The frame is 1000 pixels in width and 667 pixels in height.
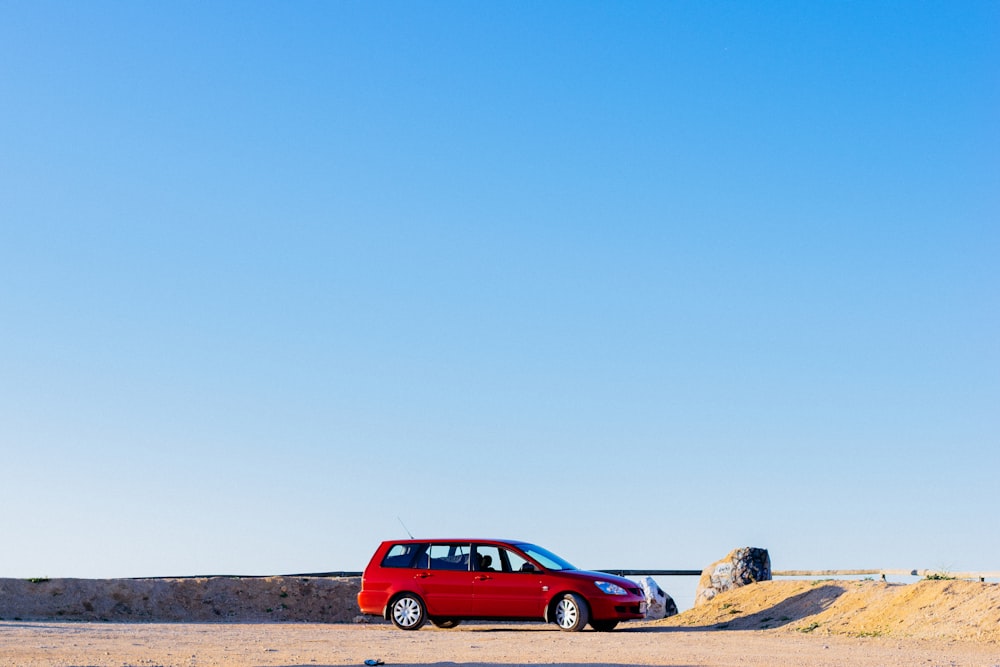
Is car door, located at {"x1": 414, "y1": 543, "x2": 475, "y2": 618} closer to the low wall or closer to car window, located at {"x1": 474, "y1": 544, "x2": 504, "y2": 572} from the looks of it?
car window, located at {"x1": 474, "y1": 544, "x2": 504, "y2": 572}

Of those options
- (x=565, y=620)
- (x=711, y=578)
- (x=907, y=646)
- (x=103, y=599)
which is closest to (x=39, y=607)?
(x=103, y=599)

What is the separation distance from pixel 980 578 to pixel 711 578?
24.6 feet

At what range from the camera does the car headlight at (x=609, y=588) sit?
19688 millimetres

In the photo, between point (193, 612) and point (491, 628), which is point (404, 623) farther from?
point (193, 612)

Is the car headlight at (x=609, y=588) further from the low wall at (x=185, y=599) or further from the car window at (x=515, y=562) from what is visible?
the low wall at (x=185, y=599)

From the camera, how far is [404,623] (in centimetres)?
2042

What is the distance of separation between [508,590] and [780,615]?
566 cm

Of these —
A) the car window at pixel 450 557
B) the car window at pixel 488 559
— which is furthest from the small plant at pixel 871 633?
the car window at pixel 450 557

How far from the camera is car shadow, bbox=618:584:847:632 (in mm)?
21422

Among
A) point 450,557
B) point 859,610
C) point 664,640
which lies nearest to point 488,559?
point 450,557

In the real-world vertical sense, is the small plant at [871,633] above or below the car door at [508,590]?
below

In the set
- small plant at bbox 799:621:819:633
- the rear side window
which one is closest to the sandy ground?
small plant at bbox 799:621:819:633

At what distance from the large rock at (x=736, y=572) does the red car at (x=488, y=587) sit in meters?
6.42

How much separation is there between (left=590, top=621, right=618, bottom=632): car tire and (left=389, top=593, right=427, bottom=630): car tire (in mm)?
2951
